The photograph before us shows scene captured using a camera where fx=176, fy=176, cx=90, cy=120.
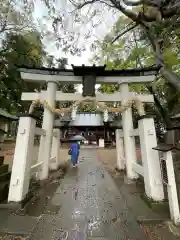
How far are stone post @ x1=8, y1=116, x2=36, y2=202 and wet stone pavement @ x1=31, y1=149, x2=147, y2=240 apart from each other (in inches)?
33.6

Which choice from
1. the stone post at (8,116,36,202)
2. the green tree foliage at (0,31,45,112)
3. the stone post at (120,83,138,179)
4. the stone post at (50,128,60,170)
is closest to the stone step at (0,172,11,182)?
the stone post at (8,116,36,202)

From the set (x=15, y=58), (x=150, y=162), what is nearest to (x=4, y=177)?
(x=150, y=162)

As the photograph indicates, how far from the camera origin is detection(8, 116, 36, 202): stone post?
159 inches

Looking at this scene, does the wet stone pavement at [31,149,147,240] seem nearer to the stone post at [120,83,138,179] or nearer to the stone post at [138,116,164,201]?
the stone post at [138,116,164,201]

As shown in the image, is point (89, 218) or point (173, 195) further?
point (89, 218)

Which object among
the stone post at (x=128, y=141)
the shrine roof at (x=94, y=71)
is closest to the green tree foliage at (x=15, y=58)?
the shrine roof at (x=94, y=71)

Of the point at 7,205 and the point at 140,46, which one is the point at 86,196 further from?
the point at 140,46

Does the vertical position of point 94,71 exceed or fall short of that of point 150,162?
it exceeds it

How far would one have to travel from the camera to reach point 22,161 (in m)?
4.21

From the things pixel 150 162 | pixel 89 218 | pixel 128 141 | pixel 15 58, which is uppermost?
pixel 15 58

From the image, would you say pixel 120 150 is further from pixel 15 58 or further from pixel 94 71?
pixel 15 58

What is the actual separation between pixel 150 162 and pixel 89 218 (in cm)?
192

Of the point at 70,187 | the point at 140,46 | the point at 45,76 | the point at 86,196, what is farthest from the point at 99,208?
the point at 140,46

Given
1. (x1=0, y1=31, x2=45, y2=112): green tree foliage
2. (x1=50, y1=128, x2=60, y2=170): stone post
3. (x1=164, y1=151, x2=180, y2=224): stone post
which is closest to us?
(x1=164, y1=151, x2=180, y2=224): stone post
